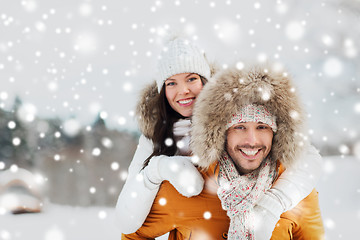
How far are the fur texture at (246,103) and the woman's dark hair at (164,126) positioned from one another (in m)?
0.48

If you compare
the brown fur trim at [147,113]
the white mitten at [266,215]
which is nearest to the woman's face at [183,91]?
the brown fur trim at [147,113]

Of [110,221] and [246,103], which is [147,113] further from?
[110,221]

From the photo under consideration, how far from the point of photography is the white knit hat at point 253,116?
1322 mm

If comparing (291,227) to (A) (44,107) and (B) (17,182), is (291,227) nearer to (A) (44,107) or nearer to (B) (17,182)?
(B) (17,182)

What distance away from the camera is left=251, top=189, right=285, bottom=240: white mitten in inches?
50.0

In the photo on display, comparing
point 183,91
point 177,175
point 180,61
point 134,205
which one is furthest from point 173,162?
point 180,61

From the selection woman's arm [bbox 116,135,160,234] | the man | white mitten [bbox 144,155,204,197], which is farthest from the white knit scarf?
woman's arm [bbox 116,135,160,234]

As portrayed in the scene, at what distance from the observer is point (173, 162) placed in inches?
55.2

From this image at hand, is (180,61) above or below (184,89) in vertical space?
above

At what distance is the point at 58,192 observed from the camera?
708 cm

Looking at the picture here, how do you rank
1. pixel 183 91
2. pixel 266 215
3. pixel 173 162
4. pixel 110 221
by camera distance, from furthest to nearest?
pixel 110 221 → pixel 183 91 → pixel 173 162 → pixel 266 215

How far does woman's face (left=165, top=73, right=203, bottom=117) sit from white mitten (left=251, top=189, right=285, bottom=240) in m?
0.70

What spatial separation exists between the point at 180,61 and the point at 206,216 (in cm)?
85

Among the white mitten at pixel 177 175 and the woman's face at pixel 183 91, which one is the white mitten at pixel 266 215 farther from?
the woman's face at pixel 183 91
